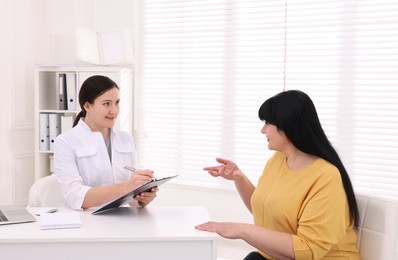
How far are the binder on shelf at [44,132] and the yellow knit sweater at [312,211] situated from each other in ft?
9.36

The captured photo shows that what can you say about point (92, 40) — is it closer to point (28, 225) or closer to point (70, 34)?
point (70, 34)

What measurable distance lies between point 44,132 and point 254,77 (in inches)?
77.6

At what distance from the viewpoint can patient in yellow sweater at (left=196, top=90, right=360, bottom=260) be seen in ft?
6.15

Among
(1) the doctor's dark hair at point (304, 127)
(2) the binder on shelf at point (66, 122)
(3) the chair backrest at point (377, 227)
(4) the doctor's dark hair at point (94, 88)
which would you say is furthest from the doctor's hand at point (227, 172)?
(2) the binder on shelf at point (66, 122)

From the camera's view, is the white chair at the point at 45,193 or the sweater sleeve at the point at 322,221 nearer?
the sweater sleeve at the point at 322,221

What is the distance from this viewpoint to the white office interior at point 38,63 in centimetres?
431

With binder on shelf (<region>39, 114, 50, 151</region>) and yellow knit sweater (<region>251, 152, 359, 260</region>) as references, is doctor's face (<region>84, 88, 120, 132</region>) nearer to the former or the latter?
yellow knit sweater (<region>251, 152, 359, 260</region>)

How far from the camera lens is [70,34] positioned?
4.71m

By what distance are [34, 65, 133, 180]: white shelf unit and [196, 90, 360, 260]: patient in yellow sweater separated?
7.77ft

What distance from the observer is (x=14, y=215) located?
7.03ft

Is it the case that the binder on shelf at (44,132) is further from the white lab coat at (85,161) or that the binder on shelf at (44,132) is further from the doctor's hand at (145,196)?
the doctor's hand at (145,196)

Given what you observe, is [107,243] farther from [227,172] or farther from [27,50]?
[27,50]

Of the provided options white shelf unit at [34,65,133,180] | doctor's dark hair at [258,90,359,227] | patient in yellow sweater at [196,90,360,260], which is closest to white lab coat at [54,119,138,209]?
patient in yellow sweater at [196,90,360,260]

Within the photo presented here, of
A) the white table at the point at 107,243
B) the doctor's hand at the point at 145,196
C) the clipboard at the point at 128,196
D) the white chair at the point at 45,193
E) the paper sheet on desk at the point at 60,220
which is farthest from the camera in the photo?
the white chair at the point at 45,193
